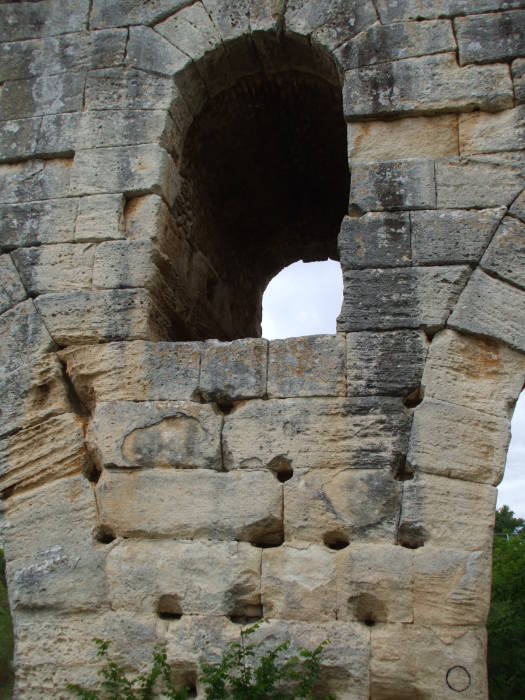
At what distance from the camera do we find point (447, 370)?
4129 millimetres

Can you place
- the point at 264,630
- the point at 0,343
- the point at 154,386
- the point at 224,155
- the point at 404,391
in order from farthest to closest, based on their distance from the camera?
the point at 224,155 → the point at 0,343 → the point at 154,386 → the point at 404,391 → the point at 264,630

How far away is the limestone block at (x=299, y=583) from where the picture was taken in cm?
385

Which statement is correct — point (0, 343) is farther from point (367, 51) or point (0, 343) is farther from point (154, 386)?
point (367, 51)

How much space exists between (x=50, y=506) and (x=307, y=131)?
355 cm

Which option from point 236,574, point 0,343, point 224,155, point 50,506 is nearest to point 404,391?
point 236,574

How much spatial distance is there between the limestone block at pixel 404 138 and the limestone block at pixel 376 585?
2.30m

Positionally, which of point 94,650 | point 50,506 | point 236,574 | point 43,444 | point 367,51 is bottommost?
point 94,650

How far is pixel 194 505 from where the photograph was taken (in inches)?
162

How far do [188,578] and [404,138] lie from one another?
2841 mm

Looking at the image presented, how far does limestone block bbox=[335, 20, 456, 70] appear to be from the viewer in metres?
4.79

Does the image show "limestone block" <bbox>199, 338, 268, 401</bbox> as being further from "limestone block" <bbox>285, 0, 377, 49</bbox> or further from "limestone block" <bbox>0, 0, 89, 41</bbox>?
"limestone block" <bbox>0, 0, 89, 41</bbox>

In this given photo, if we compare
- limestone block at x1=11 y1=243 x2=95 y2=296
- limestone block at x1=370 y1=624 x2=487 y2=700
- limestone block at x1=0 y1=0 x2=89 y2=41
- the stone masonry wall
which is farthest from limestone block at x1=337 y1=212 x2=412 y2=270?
limestone block at x1=0 y1=0 x2=89 y2=41

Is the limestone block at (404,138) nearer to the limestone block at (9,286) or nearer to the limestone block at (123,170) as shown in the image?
the limestone block at (123,170)

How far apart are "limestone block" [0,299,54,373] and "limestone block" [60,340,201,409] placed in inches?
9.3
